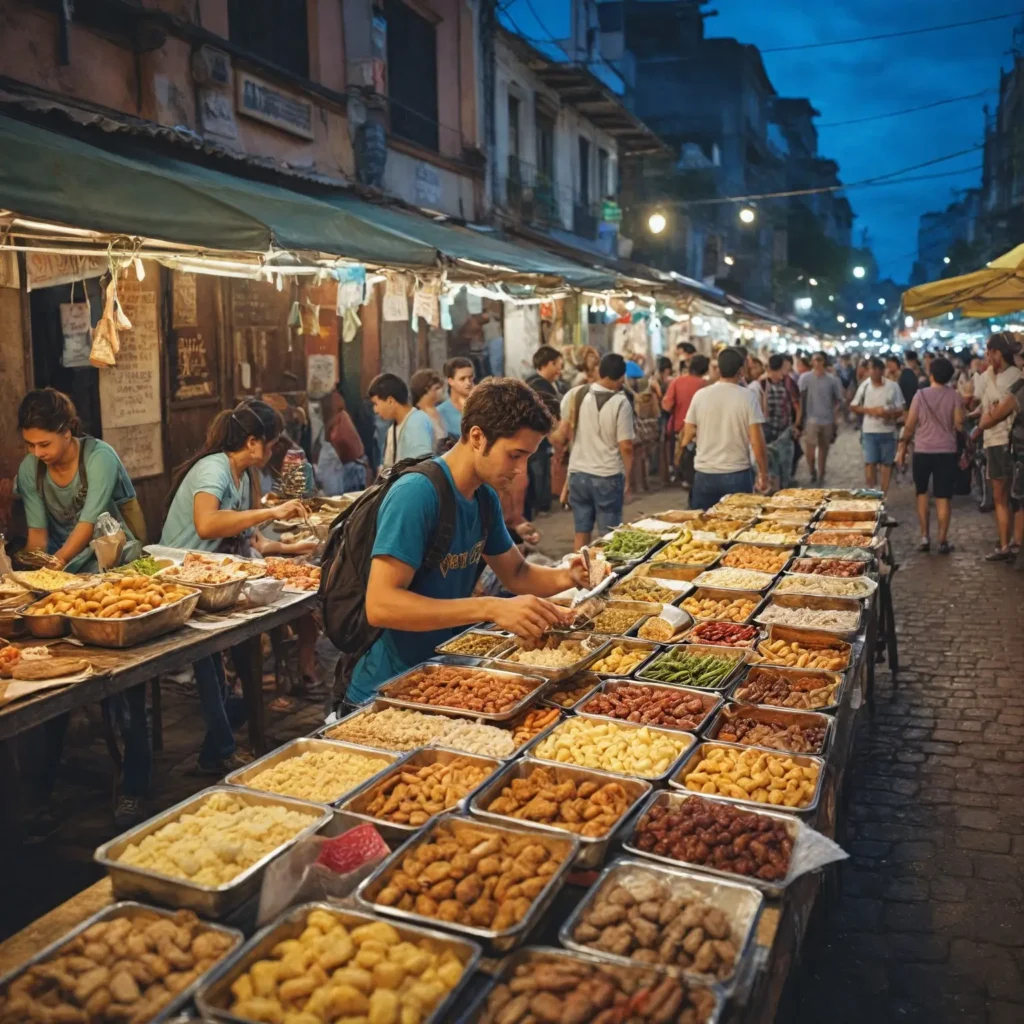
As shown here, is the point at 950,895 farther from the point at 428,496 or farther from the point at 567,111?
the point at 567,111

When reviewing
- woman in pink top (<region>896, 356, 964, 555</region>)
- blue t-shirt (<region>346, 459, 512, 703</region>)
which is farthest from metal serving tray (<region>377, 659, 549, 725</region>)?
woman in pink top (<region>896, 356, 964, 555</region>)

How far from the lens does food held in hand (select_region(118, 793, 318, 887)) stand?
94.3 inches

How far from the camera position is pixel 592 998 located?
1.99 meters

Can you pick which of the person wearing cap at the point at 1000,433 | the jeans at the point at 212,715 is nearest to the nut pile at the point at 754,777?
the jeans at the point at 212,715

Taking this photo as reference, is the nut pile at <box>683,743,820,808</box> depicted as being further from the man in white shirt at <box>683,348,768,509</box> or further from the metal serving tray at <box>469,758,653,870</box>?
the man in white shirt at <box>683,348,768,509</box>

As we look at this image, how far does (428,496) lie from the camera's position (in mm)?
3447

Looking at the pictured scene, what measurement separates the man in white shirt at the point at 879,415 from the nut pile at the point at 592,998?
11.9m

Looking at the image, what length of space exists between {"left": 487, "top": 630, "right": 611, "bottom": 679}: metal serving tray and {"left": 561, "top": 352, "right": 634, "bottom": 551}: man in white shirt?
4440mm

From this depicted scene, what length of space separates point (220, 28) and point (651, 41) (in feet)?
149

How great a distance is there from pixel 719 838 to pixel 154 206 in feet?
16.0

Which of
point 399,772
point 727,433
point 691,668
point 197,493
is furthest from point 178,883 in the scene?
point 727,433

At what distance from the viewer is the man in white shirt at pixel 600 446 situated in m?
8.73

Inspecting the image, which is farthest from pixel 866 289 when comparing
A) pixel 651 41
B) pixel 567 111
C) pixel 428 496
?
pixel 428 496

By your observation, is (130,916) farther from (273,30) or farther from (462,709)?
(273,30)
